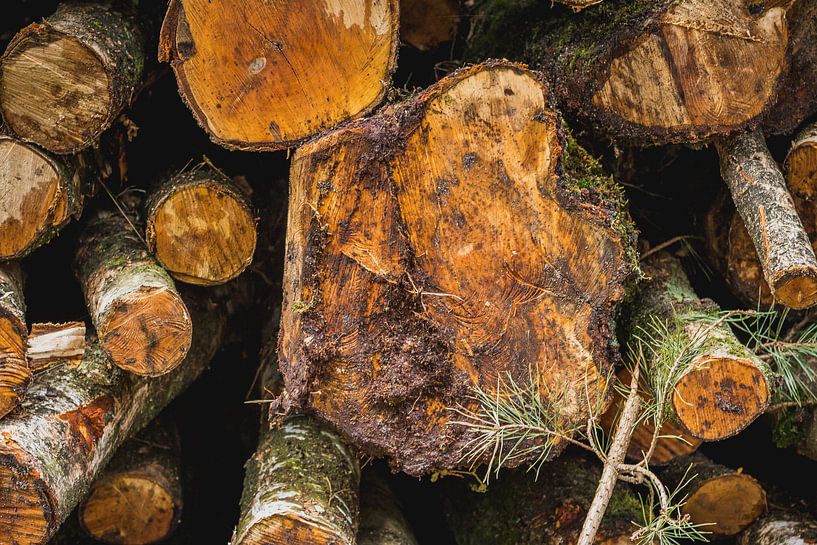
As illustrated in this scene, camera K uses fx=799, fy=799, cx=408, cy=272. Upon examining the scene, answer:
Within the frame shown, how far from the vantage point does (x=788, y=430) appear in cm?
270

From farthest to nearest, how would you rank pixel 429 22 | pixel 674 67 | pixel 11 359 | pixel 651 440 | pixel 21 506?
pixel 429 22 → pixel 651 440 → pixel 674 67 → pixel 11 359 → pixel 21 506

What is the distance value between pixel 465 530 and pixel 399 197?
51.3 inches

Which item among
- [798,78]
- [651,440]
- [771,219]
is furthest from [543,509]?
[798,78]

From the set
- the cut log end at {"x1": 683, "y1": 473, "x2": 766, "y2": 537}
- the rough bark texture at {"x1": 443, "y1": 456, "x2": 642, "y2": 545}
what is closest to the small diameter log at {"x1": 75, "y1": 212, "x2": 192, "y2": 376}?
the rough bark texture at {"x1": 443, "y1": 456, "x2": 642, "y2": 545}

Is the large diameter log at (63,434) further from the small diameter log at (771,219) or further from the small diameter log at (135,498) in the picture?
the small diameter log at (771,219)

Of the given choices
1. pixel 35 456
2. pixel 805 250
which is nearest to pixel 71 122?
pixel 35 456

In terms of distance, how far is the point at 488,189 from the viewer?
2.15 m

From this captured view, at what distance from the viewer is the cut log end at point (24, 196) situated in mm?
2346

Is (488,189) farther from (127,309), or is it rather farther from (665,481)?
(665,481)

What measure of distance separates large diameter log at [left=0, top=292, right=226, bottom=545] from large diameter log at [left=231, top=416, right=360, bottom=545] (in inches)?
16.6

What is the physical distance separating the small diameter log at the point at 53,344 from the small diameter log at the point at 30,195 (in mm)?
274

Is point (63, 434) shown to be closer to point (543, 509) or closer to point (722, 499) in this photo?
point (543, 509)

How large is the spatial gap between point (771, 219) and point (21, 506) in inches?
84.6

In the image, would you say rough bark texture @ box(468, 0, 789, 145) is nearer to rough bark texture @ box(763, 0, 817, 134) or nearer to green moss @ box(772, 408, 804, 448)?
rough bark texture @ box(763, 0, 817, 134)
